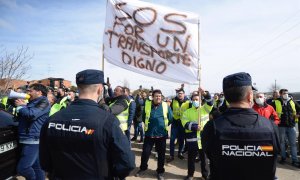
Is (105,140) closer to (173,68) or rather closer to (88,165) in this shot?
(88,165)

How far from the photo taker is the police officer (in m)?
2.36

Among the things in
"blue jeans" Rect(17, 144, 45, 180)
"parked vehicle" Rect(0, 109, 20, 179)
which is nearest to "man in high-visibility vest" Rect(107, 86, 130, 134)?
"blue jeans" Rect(17, 144, 45, 180)

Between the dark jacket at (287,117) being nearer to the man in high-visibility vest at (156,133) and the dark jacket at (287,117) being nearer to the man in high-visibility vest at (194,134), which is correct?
the man in high-visibility vest at (194,134)

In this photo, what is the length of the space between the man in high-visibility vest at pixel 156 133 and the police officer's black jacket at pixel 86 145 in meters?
4.27

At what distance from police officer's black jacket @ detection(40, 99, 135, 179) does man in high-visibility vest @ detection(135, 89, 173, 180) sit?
4.27m

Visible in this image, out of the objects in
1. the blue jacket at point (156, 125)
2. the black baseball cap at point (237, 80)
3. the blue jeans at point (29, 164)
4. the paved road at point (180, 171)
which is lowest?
the paved road at point (180, 171)

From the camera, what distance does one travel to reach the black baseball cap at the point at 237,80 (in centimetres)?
253

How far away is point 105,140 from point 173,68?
3942 millimetres

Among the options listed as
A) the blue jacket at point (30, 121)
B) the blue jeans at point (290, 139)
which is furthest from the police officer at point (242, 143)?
the blue jeans at point (290, 139)

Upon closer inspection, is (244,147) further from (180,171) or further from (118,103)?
(180,171)

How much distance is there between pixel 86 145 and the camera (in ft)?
8.09

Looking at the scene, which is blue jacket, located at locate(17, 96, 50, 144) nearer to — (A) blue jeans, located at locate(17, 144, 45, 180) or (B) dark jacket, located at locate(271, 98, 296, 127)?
(A) blue jeans, located at locate(17, 144, 45, 180)

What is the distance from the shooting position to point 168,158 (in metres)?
8.50

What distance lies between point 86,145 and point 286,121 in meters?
7.43
